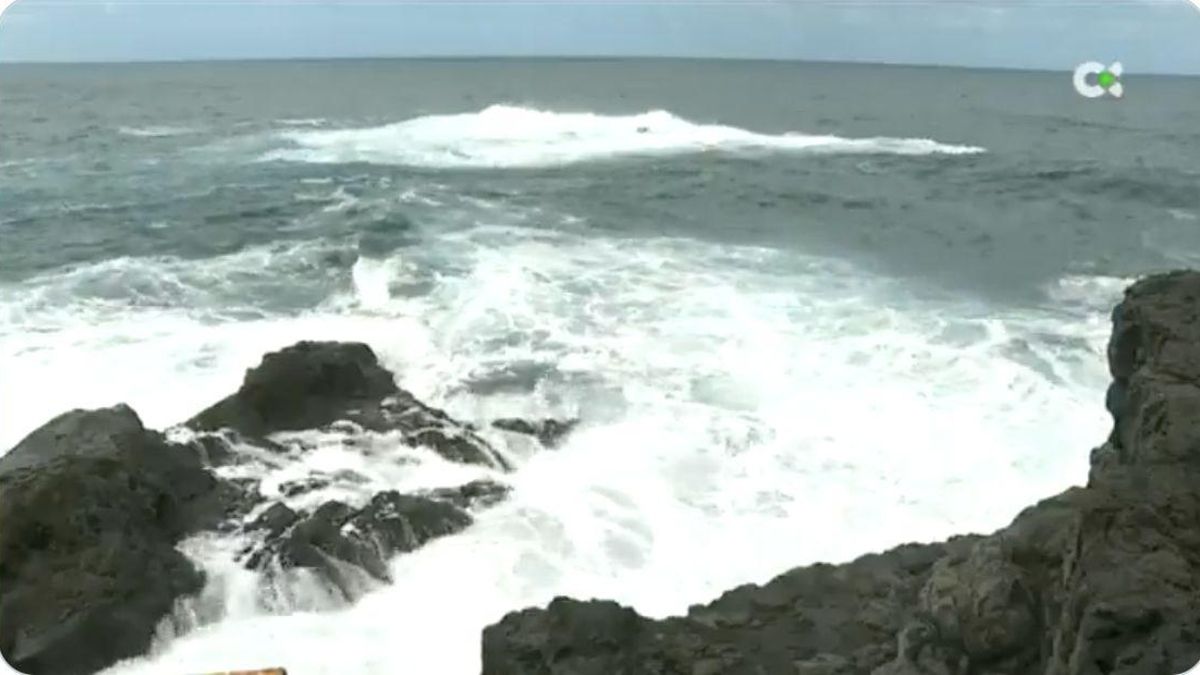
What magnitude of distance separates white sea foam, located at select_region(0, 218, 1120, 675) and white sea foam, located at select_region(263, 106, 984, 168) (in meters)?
4.75

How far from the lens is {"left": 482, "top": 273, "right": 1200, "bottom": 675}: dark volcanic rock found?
2.16m

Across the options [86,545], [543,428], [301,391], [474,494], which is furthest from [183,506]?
[543,428]

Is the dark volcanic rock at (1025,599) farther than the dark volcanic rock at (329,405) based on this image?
No

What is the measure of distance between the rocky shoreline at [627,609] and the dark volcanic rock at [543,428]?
0.21m

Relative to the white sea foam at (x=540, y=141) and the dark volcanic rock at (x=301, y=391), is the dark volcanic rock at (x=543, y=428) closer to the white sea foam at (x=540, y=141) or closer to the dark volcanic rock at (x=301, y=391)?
the dark volcanic rock at (x=301, y=391)

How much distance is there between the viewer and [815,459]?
4406 mm

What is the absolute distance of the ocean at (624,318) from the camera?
3746 mm

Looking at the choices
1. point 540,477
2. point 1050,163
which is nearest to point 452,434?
point 540,477

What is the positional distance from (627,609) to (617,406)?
205 cm

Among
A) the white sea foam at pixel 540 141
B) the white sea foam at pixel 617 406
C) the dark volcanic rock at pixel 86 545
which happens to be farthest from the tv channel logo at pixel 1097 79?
the white sea foam at pixel 540 141

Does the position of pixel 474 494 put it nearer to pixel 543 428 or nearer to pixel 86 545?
pixel 543 428

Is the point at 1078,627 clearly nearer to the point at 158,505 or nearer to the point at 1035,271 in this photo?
the point at 158,505

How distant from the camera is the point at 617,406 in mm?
4828

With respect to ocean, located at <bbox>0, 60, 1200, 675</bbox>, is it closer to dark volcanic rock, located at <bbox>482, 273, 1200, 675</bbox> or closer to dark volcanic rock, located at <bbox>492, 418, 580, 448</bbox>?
dark volcanic rock, located at <bbox>492, 418, 580, 448</bbox>
